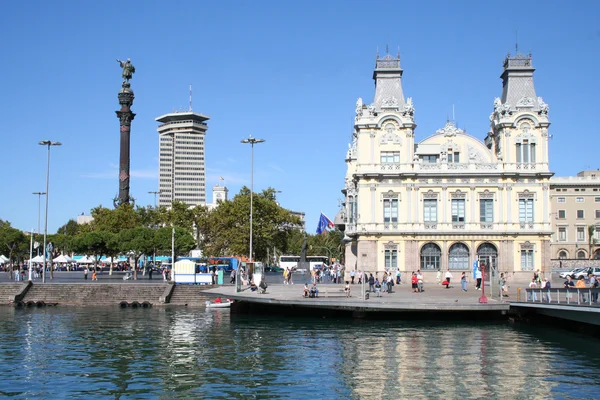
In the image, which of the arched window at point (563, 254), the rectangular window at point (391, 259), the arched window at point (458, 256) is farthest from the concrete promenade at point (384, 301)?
the arched window at point (563, 254)

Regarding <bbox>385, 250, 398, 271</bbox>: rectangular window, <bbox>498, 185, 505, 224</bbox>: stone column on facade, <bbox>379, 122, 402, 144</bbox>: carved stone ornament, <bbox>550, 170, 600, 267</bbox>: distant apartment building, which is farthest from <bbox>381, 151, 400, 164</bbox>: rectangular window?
<bbox>550, 170, 600, 267</bbox>: distant apartment building

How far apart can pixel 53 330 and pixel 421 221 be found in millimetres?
37926

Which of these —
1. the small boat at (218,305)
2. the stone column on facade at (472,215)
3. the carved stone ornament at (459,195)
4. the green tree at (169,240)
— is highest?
the carved stone ornament at (459,195)

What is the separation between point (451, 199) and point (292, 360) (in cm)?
4120

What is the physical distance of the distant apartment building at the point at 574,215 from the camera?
373 ft

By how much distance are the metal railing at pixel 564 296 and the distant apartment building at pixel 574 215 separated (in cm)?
7458

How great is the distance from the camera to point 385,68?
71.8 meters

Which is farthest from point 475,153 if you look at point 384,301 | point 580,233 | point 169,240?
point 580,233

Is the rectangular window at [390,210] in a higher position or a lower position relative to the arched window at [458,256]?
higher

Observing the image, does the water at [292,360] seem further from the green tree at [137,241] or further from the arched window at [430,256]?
the green tree at [137,241]

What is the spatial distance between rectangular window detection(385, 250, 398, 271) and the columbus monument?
63.6 m

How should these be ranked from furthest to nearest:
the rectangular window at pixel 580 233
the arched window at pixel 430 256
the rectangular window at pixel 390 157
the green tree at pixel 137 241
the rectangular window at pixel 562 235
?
the rectangular window at pixel 562 235, the rectangular window at pixel 580 233, the green tree at pixel 137 241, the rectangular window at pixel 390 157, the arched window at pixel 430 256

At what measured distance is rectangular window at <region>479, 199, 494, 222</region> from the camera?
224ft

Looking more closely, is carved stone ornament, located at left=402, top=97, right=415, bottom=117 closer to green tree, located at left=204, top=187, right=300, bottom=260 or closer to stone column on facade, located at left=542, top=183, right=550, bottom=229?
stone column on facade, located at left=542, top=183, right=550, bottom=229
